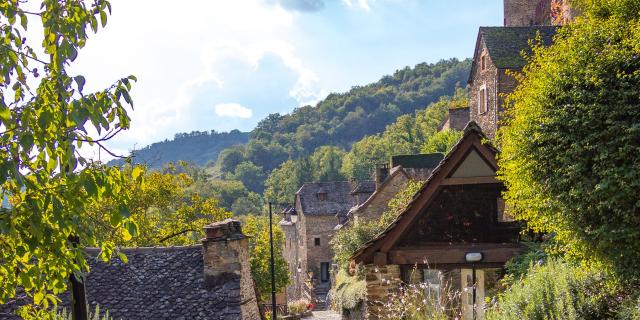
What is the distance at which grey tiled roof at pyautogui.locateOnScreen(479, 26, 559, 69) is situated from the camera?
26516 millimetres

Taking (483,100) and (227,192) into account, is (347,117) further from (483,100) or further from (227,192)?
(483,100)

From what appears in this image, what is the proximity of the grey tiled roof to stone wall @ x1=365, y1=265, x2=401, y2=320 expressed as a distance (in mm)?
16883

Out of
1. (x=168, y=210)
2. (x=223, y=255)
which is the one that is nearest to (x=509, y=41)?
(x=168, y=210)

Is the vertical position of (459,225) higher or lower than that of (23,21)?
lower

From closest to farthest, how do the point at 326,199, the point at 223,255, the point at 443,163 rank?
the point at 443,163 → the point at 223,255 → the point at 326,199

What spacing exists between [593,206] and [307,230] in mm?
43791

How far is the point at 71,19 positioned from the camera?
14.7 ft

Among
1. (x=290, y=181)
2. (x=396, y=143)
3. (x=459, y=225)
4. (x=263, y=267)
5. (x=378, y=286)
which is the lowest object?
(x=263, y=267)

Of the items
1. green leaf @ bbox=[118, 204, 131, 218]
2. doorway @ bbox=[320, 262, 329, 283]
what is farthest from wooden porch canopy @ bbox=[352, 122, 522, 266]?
doorway @ bbox=[320, 262, 329, 283]

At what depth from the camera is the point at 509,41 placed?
1102 inches

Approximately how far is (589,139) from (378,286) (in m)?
5.55

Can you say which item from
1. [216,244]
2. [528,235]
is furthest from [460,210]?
[216,244]

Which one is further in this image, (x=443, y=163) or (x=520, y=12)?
(x=520, y=12)

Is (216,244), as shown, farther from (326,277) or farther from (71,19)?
(326,277)
